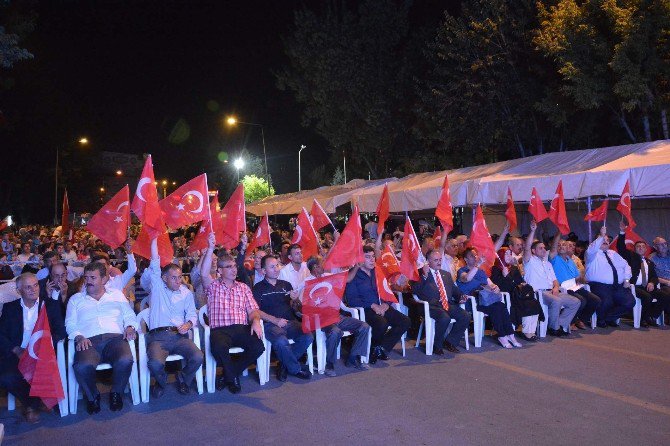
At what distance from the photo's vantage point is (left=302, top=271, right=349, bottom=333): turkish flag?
725 centimetres

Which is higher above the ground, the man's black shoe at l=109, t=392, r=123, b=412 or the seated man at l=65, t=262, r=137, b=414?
the seated man at l=65, t=262, r=137, b=414

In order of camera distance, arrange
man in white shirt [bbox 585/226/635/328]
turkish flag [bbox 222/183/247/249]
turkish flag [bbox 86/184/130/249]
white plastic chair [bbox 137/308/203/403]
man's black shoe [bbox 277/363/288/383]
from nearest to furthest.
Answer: white plastic chair [bbox 137/308/203/403], man's black shoe [bbox 277/363/288/383], turkish flag [bbox 86/184/130/249], man in white shirt [bbox 585/226/635/328], turkish flag [bbox 222/183/247/249]

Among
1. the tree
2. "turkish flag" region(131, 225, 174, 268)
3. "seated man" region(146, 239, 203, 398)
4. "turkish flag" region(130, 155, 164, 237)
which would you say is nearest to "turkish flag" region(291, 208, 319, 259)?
"turkish flag" region(131, 225, 174, 268)

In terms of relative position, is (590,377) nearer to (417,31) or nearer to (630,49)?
(630,49)

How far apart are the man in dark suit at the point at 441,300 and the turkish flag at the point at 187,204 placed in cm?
330

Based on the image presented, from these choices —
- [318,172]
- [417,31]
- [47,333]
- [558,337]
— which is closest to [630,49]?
[558,337]

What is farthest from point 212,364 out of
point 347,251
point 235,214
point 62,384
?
point 235,214

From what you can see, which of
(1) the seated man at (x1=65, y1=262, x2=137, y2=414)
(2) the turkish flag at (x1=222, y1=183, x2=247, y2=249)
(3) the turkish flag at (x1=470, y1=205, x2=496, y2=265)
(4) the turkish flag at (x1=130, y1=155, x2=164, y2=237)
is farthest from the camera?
(2) the turkish flag at (x1=222, y1=183, x2=247, y2=249)

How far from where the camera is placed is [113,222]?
8.45 m

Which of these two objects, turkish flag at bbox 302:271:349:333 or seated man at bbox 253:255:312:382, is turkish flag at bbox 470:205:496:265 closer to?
turkish flag at bbox 302:271:349:333

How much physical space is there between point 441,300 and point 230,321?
310 centimetres

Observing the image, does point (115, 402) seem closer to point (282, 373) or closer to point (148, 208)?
point (282, 373)

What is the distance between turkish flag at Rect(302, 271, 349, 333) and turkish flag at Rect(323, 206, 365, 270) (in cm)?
44

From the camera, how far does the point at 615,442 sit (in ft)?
15.6
